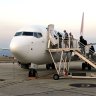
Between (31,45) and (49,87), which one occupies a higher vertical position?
(31,45)

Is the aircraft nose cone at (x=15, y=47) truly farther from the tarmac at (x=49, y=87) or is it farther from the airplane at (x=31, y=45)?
the tarmac at (x=49, y=87)

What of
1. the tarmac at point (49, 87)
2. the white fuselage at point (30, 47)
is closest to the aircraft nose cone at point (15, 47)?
the white fuselage at point (30, 47)

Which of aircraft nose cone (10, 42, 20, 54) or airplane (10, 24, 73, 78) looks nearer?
aircraft nose cone (10, 42, 20, 54)

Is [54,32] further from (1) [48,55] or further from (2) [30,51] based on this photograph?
(2) [30,51]

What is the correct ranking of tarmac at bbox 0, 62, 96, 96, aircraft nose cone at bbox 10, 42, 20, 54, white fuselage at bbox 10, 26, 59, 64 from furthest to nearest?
white fuselage at bbox 10, 26, 59, 64 < aircraft nose cone at bbox 10, 42, 20, 54 < tarmac at bbox 0, 62, 96, 96

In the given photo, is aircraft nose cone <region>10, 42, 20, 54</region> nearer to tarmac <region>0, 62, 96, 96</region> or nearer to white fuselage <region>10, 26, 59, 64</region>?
white fuselage <region>10, 26, 59, 64</region>

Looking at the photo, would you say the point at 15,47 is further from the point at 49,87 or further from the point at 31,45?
the point at 49,87

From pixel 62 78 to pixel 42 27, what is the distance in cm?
488

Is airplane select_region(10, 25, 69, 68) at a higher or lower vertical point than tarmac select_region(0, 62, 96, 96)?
higher

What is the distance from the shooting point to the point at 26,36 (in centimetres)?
2112

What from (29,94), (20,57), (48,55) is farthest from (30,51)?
(29,94)

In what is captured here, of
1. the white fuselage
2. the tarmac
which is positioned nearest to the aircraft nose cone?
the white fuselage

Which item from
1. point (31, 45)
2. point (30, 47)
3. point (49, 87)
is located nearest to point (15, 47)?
point (30, 47)

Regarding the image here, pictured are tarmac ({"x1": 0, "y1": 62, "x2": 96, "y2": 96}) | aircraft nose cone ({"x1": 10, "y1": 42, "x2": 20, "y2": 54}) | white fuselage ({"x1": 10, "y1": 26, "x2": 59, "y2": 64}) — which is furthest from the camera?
white fuselage ({"x1": 10, "y1": 26, "x2": 59, "y2": 64})
